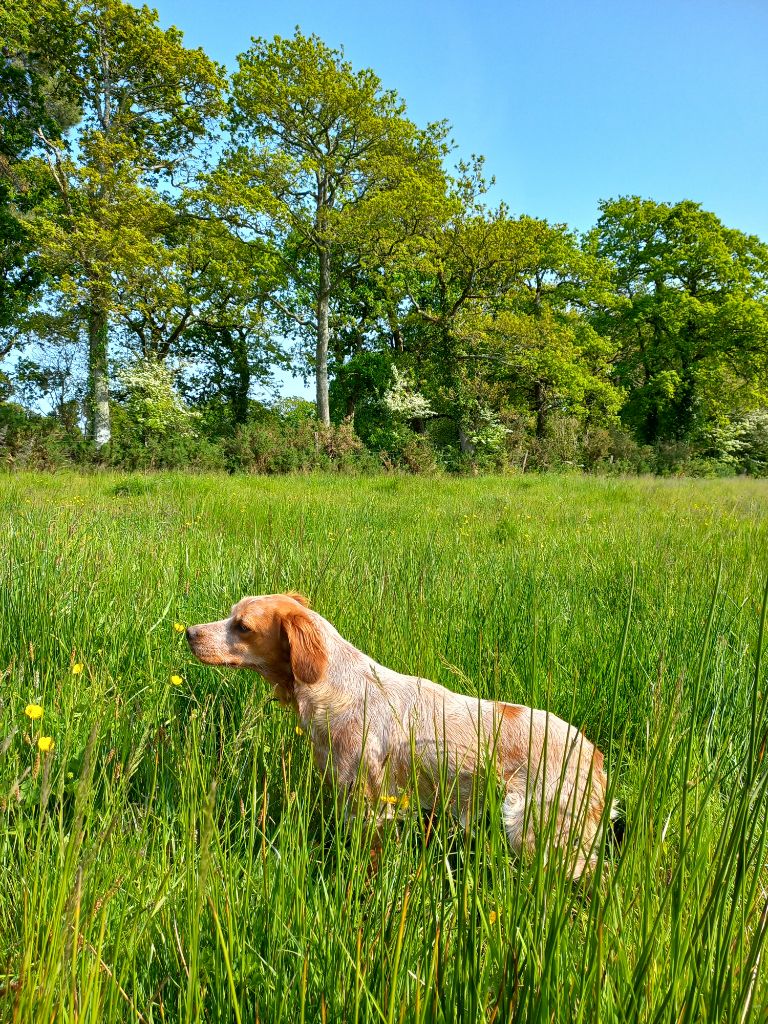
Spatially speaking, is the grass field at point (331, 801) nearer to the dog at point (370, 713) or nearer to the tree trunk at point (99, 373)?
the dog at point (370, 713)

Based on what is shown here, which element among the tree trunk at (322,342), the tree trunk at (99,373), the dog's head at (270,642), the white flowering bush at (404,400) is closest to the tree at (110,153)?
the tree trunk at (99,373)

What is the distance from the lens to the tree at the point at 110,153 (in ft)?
66.4

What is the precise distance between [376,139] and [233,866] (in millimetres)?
25978

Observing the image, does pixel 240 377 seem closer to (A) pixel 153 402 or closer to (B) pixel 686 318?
(A) pixel 153 402

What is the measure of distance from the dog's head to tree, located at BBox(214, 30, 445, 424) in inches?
867

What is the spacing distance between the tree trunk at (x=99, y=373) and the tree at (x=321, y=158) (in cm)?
622

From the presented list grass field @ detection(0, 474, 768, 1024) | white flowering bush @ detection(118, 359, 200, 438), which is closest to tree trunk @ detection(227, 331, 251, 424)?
white flowering bush @ detection(118, 359, 200, 438)

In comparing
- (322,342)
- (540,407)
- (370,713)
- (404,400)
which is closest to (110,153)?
(322,342)

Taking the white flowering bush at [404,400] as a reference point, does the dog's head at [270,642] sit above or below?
below

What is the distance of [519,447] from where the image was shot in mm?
25422

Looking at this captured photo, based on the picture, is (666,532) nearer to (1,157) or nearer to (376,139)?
(376,139)

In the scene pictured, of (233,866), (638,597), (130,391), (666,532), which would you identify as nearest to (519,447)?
(130,391)

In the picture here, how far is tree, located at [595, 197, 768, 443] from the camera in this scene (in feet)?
102

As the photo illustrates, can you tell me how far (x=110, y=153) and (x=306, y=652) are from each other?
964 inches
